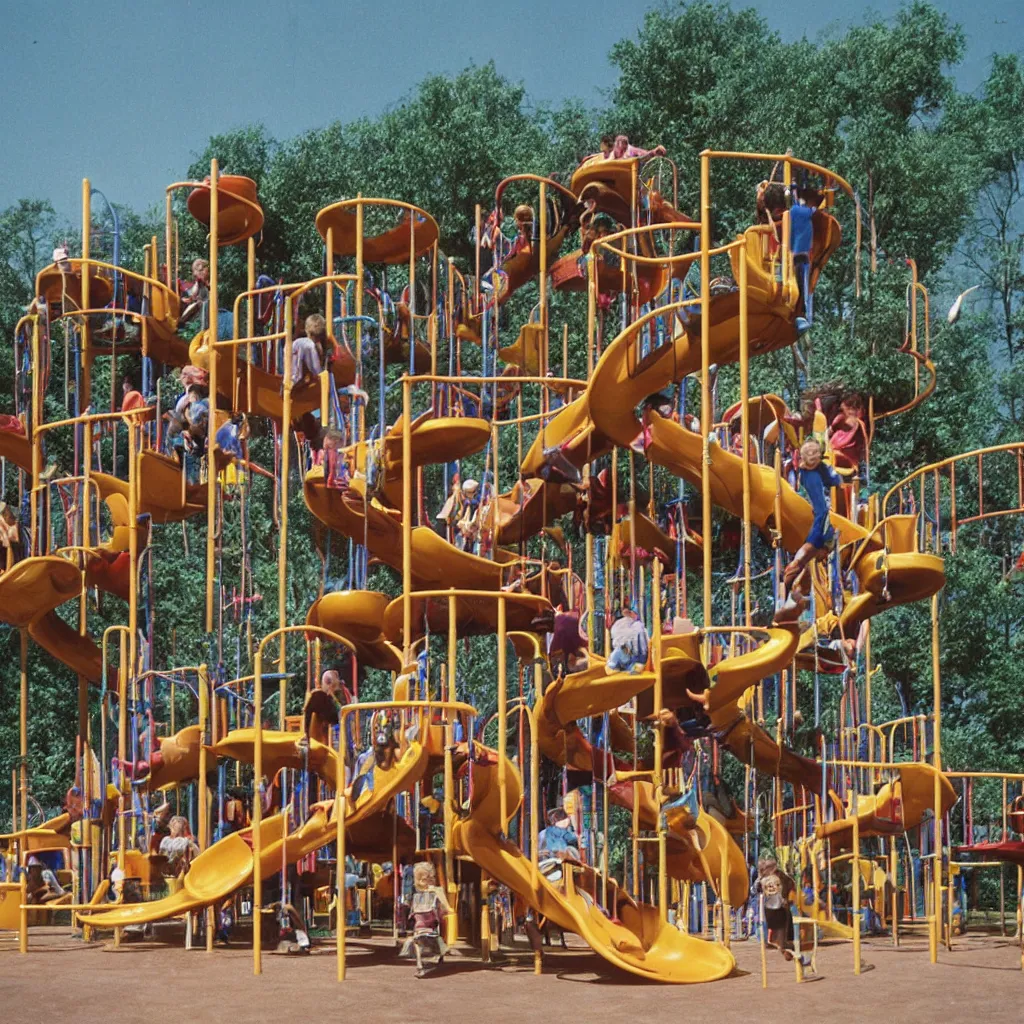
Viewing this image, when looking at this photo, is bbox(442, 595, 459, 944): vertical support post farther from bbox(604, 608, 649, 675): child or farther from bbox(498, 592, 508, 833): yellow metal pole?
bbox(604, 608, 649, 675): child

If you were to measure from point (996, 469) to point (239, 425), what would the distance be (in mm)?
14033

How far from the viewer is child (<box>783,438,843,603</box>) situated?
54.3 feet

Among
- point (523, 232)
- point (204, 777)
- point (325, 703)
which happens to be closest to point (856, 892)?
point (325, 703)

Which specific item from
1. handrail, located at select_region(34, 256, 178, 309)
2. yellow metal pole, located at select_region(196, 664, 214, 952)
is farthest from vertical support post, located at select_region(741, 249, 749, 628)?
handrail, located at select_region(34, 256, 178, 309)

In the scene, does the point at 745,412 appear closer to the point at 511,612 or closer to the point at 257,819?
the point at 511,612

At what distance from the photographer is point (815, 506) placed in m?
16.6

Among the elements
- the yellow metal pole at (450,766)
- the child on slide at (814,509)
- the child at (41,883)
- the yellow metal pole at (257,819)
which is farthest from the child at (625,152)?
the child at (41,883)

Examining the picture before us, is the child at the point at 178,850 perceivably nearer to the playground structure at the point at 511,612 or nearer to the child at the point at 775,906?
the playground structure at the point at 511,612

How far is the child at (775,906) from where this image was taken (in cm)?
1502

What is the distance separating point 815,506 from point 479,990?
187 inches

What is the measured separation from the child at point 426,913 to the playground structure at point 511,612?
48cm

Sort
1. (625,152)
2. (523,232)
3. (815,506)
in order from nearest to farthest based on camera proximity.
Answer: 1. (815,506)
2. (625,152)
3. (523,232)

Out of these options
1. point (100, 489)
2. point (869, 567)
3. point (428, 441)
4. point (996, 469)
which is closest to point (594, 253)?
point (428, 441)

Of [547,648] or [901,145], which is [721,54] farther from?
[547,648]
